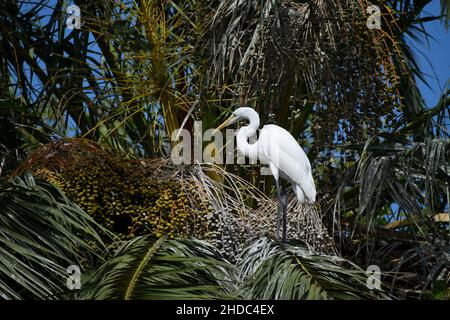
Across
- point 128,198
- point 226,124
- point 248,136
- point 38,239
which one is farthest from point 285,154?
point 38,239

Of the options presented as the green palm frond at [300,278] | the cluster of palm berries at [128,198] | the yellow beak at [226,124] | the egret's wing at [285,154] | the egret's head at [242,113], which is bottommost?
the green palm frond at [300,278]

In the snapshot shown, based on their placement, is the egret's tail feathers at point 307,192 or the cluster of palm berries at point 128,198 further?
the egret's tail feathers at point 307,192

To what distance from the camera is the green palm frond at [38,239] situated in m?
3.93

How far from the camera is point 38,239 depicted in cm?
432

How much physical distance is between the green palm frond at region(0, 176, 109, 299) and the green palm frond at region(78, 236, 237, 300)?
0.18 m

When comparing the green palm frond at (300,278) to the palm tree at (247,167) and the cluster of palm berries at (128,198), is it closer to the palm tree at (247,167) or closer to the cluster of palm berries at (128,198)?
the palm tree at (247,167)

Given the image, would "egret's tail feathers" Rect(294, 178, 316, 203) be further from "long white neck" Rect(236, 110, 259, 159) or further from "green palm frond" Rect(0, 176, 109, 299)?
"green palm frond" Rect(0, 176, 109, 299)

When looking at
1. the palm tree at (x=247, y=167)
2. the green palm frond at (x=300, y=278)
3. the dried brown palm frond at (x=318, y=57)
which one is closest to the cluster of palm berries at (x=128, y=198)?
the palm tree at (x=247, y=167)

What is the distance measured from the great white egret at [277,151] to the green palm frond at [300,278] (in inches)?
41.3

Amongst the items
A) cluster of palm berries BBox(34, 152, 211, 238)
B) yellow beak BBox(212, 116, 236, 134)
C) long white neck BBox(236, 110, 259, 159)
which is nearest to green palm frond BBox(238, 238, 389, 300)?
cluster of palm berries BBox(34, 152, 211, 238)

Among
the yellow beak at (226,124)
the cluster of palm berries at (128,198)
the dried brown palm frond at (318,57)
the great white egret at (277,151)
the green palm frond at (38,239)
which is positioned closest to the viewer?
the green palm frond at (38,239)

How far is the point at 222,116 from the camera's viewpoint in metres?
6.58
